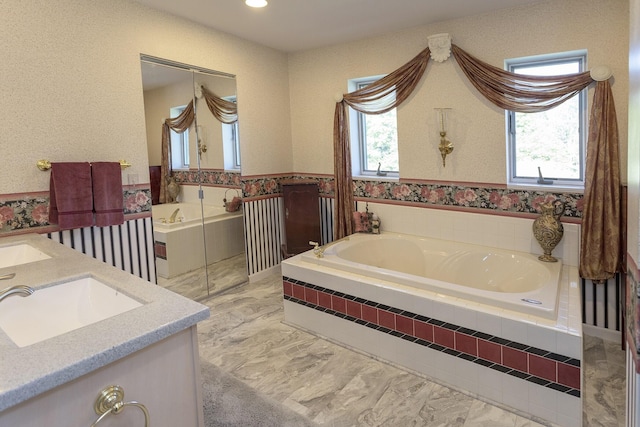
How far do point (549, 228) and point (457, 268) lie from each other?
735 mm

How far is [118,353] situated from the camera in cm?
95

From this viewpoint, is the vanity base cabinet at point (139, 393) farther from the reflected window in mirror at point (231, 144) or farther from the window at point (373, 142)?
the window at point (373, 142)

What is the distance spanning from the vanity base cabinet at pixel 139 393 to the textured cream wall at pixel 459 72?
2.91 metres

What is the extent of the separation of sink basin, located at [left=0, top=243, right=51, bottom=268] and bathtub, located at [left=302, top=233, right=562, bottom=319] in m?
1.79

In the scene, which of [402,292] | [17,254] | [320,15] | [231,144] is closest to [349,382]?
[402,292]

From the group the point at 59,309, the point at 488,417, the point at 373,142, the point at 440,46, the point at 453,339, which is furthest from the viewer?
the point at 373,142

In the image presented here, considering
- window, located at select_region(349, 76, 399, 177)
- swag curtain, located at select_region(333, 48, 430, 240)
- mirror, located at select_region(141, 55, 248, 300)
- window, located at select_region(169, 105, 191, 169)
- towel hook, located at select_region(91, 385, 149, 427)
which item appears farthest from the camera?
window, located at select_region(349, 76, 399, 177)

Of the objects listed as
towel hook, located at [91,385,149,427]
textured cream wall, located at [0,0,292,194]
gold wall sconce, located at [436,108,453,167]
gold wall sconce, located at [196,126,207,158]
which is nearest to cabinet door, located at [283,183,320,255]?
gold wall sconce, located at [196,126,207,158]

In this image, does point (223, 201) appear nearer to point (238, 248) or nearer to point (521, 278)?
point (238, 248)

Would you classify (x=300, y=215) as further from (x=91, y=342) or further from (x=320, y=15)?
(x=91, y=342)

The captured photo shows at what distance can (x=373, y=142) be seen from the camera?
13.8 ft

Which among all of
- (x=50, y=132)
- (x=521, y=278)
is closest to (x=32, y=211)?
(x=50, y=132)

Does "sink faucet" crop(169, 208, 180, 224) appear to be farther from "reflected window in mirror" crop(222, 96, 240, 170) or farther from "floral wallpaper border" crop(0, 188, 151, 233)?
"floral wallpaper border" crop(0, 188, 151, 233)

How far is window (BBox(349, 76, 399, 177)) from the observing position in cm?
407
